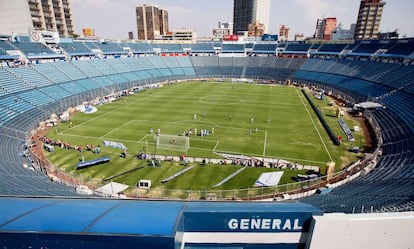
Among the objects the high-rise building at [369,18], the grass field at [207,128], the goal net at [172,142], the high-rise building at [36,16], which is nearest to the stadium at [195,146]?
the goal net at [172,142]

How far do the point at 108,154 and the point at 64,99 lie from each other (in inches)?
1047

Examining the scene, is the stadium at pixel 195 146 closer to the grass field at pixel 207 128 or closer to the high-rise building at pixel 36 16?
the grass field at pixel 207 128

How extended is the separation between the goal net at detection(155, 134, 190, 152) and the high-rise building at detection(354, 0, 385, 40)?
152689 millimetres

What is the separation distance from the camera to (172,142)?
34156 millimetres

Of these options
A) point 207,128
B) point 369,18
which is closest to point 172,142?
point 207,128

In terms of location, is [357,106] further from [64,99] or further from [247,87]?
[64,99]

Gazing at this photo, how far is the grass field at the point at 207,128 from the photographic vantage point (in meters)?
27.1

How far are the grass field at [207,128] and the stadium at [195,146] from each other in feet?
1.77

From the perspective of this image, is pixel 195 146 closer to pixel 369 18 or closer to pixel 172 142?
pixel 172 142

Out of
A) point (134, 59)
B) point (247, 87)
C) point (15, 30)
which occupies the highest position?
point (15, 30)

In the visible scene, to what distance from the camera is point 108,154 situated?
102 ft

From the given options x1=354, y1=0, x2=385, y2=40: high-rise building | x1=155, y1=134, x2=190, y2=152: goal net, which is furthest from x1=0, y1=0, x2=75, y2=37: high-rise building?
x1=354, y1=0, x2=385, y2=40: high-rise building

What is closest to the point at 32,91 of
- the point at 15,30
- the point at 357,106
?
the point at 15,30

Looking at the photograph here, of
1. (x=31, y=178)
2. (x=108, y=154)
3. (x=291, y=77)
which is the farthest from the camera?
(x=291, y=77)
